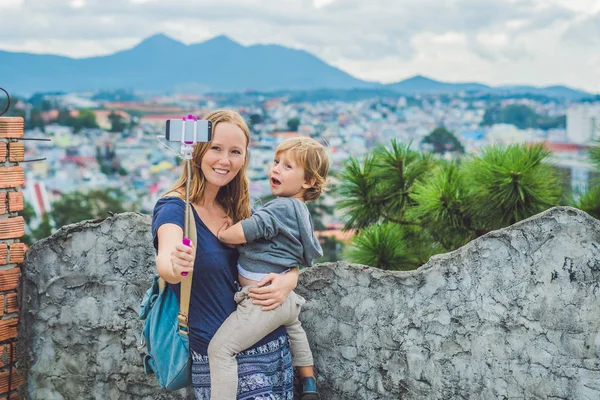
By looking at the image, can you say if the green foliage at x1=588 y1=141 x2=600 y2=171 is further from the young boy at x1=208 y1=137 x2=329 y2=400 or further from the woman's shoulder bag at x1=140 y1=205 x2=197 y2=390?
the woman's shoulder bag at x1=140 y1=205 x2=197 y2=390

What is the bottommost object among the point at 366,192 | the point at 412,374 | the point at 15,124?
the point at 412,374

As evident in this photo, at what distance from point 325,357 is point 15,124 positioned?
4.69 feet

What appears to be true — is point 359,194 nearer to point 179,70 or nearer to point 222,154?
point 222,154

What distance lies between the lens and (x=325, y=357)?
2760mm

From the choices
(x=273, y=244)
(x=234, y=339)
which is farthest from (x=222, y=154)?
(x=234, y=339)

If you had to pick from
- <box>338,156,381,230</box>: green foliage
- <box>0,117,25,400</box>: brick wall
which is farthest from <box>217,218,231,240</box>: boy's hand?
<box>338,156,381,230</box>: green foliage

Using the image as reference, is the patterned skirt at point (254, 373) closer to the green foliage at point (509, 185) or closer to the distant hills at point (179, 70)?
the green foliage at point (509, 185)

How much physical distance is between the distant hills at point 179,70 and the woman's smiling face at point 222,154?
68.9 m

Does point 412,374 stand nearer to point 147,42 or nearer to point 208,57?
point 208,57

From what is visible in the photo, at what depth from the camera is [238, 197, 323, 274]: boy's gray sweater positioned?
2258mm

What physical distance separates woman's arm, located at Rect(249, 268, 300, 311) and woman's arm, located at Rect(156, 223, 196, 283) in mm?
239

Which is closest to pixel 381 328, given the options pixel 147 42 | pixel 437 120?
pixel 437 120

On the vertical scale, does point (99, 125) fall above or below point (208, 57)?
below

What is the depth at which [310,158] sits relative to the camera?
7.66 feet
